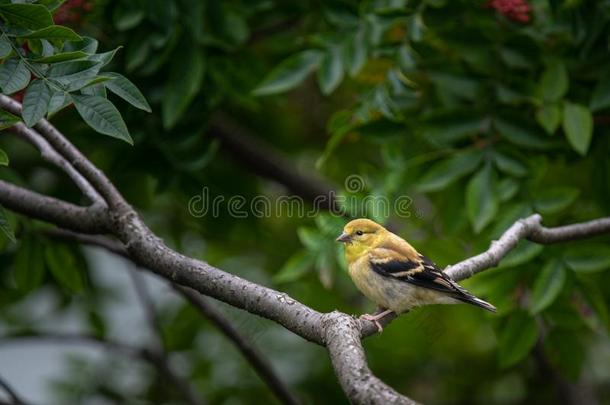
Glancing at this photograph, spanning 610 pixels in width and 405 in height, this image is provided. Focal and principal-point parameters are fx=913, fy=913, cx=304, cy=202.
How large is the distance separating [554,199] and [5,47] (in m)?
3.17

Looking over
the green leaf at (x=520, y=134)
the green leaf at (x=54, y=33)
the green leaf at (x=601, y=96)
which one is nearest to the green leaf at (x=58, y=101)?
the green leaf at (x=54, y=33)

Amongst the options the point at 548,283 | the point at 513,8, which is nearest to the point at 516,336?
the point at 548,283

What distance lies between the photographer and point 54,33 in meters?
3.19

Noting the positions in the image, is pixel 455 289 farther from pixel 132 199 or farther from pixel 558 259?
pixel 132 199

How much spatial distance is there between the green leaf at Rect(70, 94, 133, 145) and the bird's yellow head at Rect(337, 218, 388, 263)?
232 centimetres

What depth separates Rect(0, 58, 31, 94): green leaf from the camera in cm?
309

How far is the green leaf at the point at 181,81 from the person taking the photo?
5.38 m

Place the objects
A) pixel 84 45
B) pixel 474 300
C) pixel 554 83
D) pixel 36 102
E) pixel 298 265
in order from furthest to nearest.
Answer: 1. pixel 298 265
2. pixel 554 83
3. pixel 474 300
4. pixel 84 45
5. pixel 36 102

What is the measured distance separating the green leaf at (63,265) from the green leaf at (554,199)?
270cm

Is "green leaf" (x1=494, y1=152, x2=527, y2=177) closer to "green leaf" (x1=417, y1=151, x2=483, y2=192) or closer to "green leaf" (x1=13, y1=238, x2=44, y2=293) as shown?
"green leaf" (x1=417, y1=151, x2=483, y2=192)

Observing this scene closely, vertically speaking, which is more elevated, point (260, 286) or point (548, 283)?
point (260, 286)

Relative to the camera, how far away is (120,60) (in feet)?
18.9

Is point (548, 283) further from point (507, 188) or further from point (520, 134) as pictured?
point (520, 134)

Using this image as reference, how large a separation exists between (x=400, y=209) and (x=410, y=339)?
1.66 meters
